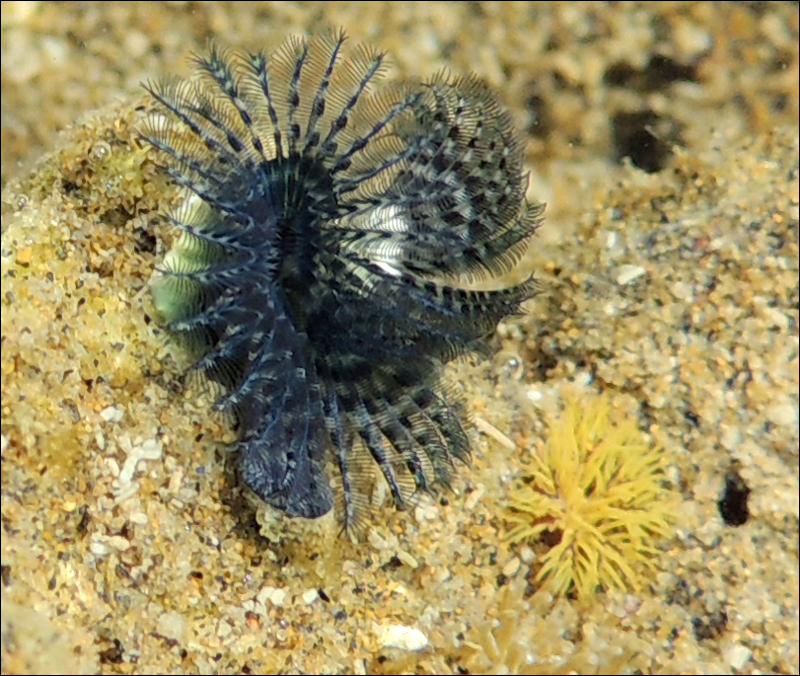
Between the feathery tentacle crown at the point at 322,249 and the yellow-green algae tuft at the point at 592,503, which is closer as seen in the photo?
the feathery tentacle crown at the point at 322,249

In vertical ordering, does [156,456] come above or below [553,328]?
below

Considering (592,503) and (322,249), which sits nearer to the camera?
(322,249)

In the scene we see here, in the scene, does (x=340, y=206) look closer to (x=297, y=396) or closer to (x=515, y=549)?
(x=297, y=396)

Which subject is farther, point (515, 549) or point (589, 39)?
point (589, 39)

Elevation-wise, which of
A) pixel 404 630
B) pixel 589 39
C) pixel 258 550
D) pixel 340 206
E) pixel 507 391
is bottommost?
pixel 404 630

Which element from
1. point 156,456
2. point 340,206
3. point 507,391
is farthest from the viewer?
point 507,391

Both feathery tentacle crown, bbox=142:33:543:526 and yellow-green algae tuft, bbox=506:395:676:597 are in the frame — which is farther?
yellow-green algae tuft, bbox=506:395:676:597

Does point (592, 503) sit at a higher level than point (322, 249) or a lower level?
lower

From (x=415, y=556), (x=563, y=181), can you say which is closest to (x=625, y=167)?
(x=563, y=181)
